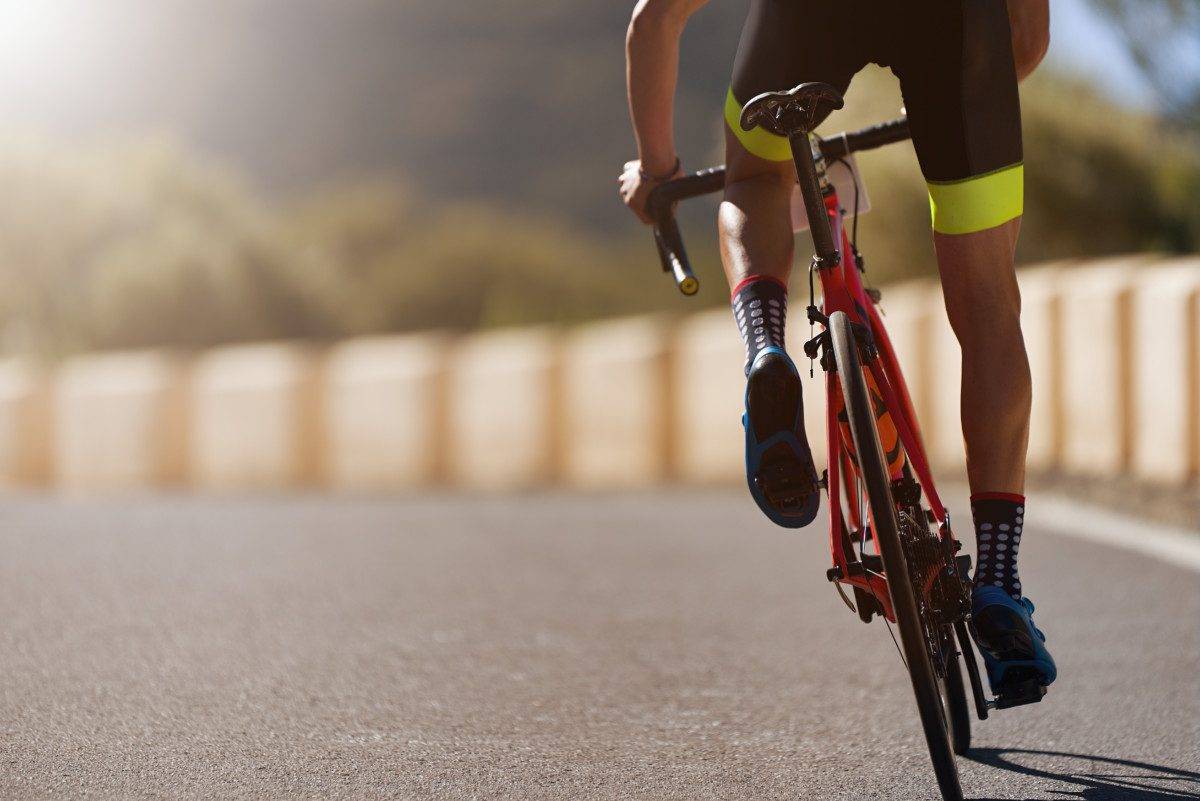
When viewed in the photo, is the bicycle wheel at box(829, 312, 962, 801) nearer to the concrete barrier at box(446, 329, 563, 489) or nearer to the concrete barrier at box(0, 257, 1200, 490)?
the concrete barrier at box(0, 257, 1200, 490)

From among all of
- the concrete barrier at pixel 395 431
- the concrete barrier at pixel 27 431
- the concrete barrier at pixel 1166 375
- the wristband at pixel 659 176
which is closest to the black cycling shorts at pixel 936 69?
the wristband at pixel 659 176

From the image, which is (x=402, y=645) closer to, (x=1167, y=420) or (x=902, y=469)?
(x=902, y=469)

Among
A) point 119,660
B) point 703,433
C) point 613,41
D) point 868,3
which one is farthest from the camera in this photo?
point 613,41

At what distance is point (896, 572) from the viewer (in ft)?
10.2

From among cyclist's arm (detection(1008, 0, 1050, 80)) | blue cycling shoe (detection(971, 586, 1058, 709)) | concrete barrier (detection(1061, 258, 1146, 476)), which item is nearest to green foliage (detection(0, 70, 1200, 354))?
concrete barrier (detection(1061, 258, 1146, 476))

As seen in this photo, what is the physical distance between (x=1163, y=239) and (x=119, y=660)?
41.8ft

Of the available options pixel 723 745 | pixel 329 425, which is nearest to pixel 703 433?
pixel 329 425

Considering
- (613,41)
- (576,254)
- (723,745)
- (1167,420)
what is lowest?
(723,745)

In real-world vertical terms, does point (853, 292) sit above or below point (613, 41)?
below

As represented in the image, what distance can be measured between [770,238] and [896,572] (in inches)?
29.1

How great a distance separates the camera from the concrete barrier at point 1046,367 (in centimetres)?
1032

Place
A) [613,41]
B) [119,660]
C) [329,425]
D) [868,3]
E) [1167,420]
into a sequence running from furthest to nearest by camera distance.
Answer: [613,41], [329,425], [1167,420], [119,660], [868,3]

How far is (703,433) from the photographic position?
12562mm

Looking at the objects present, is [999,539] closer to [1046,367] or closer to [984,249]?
[984,249]
